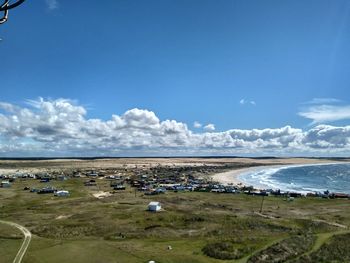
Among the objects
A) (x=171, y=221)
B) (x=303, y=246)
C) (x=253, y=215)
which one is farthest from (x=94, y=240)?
(x=253, y=215)

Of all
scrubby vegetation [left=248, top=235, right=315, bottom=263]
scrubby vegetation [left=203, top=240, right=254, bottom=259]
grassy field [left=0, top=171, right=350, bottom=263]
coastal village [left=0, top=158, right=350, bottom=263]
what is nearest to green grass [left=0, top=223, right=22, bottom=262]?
grassy field [left=0, top=171, right=350, bottom=263]

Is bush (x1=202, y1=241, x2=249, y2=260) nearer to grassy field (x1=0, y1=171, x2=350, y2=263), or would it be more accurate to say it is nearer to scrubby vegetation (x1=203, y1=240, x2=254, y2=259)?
scrubby vegetation (x1=203, y1=240, x2=254, y2=259)

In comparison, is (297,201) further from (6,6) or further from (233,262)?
(6,6)

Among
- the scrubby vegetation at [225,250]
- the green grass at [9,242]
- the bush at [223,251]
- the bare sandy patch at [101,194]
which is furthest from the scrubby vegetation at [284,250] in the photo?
the bare sandy patch at [101,194]

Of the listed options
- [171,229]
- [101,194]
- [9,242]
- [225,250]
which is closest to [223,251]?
[225,250]

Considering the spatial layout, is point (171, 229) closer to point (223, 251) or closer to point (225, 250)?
point (225, 250)

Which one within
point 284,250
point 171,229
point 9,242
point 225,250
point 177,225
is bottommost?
point 284,250

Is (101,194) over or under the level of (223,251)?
over

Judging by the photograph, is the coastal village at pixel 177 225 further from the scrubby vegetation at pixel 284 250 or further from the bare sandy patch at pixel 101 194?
the bare sandy patch at pixel 101 194
